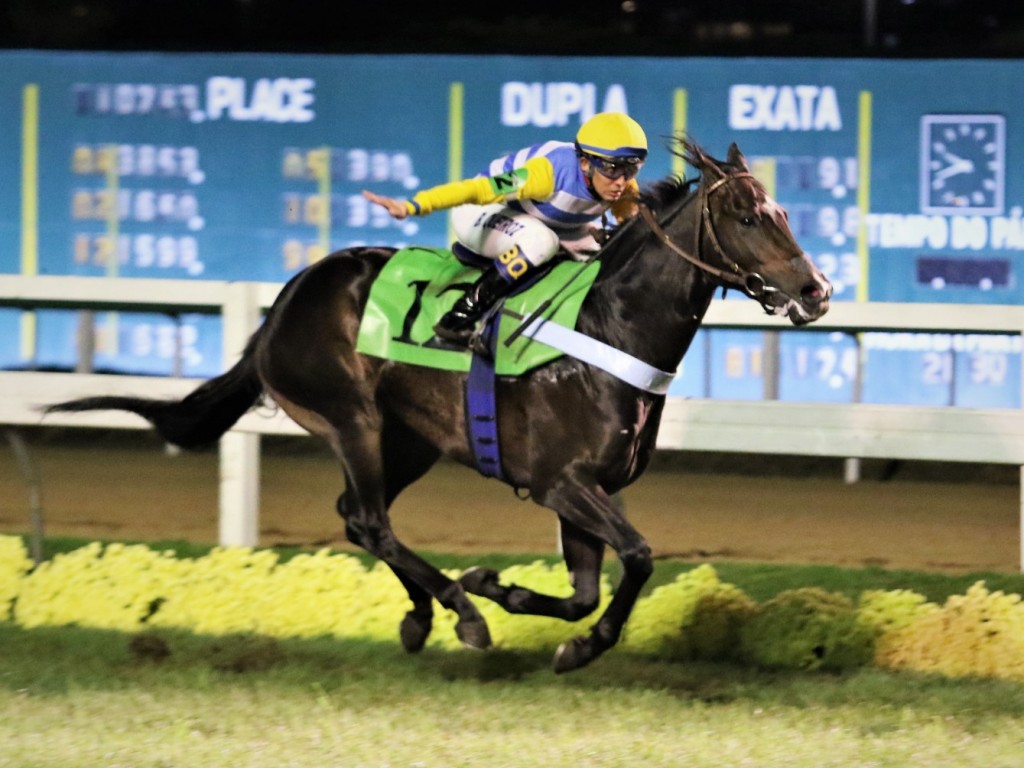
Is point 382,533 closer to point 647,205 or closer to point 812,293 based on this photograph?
point 647,205

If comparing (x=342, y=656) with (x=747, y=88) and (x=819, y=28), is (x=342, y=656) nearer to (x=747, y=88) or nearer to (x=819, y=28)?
(x=747, y=88)

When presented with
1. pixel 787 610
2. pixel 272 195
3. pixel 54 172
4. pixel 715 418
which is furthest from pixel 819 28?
pixel 787 610

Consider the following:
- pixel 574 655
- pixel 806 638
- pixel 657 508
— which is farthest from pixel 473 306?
pixel 657 508

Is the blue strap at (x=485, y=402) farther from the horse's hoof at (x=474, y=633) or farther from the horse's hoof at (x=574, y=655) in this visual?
the horse's hoof at (x=574, y=655)

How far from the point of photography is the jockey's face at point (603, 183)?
14.5ft

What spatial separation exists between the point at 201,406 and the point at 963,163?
5250 millimetres

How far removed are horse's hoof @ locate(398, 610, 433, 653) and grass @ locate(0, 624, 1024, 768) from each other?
6 cm

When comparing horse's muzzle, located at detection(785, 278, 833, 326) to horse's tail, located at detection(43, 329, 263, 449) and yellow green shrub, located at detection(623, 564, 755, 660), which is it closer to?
yellow green shrub, located at detection(623, 564, 755, 660)

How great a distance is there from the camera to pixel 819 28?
10734 millimetres

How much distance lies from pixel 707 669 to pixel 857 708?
2.08 ft

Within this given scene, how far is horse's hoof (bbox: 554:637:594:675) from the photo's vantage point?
423 centimetres

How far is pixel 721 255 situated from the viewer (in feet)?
13.8

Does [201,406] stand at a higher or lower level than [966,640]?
higher

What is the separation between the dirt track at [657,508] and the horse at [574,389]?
1696mm
